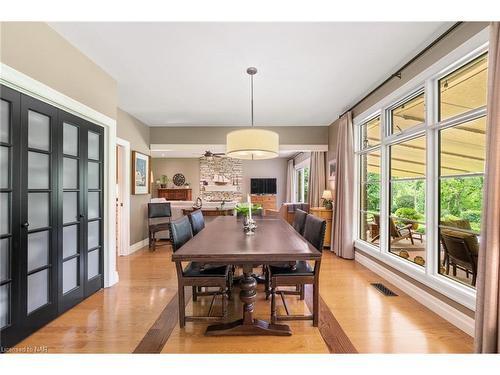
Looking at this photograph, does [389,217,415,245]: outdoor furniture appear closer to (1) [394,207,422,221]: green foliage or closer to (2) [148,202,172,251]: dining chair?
(1) [394,207,422,221]: green foliage

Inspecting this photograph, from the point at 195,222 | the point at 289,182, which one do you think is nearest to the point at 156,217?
the point at 195,222

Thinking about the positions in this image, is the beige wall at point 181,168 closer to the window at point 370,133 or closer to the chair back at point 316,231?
the window at point 370,133

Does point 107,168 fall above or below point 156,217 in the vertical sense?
above

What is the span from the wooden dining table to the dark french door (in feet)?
4.08

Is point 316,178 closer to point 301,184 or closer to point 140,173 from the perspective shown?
point 301,184

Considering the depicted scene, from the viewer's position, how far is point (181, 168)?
32.6 ft

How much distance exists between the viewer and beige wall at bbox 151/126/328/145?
5.47 m

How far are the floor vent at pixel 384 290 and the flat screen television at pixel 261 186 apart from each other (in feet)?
23.5

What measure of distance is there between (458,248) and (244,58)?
8.93 ft

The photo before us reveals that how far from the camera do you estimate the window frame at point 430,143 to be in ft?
6.89

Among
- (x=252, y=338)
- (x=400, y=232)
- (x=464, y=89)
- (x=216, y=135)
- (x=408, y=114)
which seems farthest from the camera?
(x=216, y=135)

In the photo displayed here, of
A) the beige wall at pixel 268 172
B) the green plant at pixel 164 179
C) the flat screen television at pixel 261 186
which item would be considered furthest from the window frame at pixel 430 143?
the green plant at pixel 164 179
